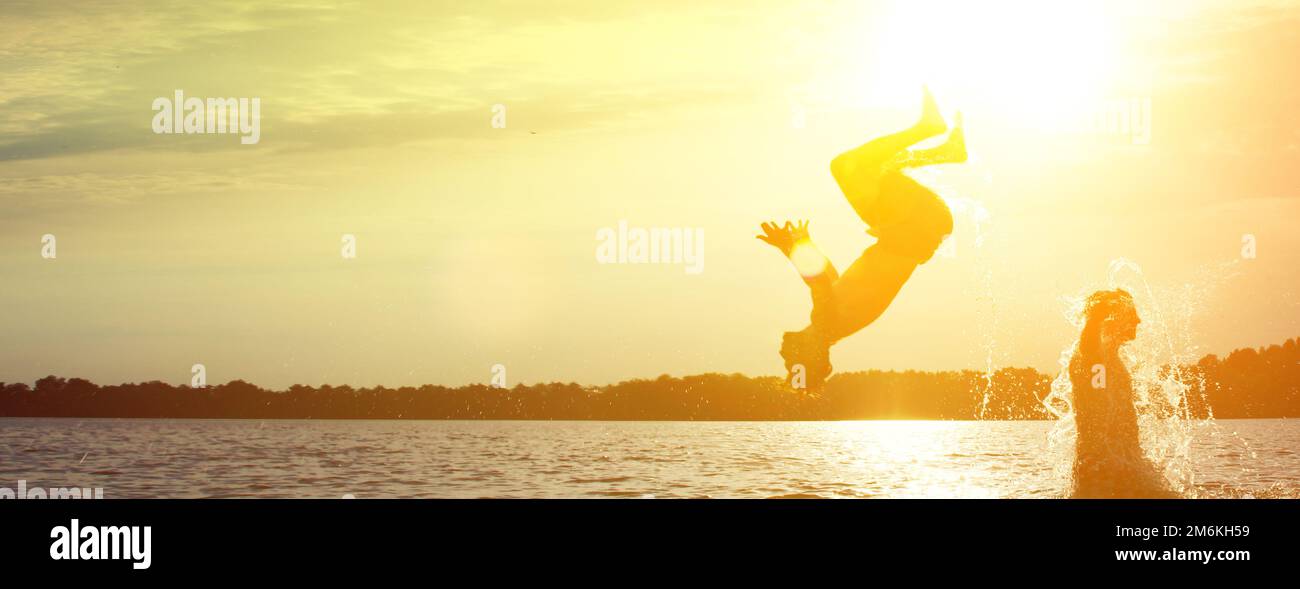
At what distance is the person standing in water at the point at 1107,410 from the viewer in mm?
20562

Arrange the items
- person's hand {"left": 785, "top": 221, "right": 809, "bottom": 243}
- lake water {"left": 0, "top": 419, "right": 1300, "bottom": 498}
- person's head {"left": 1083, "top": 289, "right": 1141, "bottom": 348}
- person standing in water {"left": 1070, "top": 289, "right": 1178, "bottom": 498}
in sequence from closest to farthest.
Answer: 1. person's hand {"left": 785, "top": 221, "right": 809, "bottom": 243}
2. person's head {"left": 1083, "top": 289, "right": 1141, "bottom": 348}
3. person standing in water {"left": 1070, "top": 289, "right": 1178, "bottom": 498}
4. lake water {"left": 0, "top": 419, "right": 1300, "bottom": 498}

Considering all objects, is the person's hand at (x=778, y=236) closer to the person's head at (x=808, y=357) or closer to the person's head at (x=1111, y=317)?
the person's head at (x=808, y=357)

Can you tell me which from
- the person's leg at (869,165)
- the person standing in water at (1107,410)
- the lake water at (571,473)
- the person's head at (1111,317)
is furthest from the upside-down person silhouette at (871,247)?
the lake water at (571,473)

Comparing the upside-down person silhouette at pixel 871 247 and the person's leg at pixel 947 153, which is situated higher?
the person's leg at pixel 947 153

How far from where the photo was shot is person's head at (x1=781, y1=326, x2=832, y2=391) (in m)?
14.3

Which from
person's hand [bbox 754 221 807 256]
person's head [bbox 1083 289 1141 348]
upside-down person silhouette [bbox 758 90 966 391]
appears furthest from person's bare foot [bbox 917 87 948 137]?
person's head [bbox 1083 289 1141 348]

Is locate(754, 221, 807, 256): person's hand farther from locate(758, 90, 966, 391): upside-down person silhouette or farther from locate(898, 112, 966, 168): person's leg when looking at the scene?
locate(898, 112, 966, 168): person's leg

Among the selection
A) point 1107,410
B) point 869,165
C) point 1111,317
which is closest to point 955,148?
point 869,165

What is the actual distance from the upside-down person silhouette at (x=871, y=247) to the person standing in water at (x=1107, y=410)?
7.08 meters

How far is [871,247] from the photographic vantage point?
48.1 feet

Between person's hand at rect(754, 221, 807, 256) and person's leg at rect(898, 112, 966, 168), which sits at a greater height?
person's leg at rect(898, 112, 966, 168)

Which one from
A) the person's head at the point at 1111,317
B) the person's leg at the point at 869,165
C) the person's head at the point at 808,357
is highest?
the person's leg at the point at 869,165

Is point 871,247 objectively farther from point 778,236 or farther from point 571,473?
point 571,473
